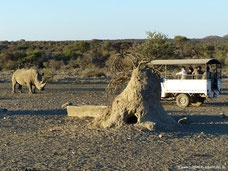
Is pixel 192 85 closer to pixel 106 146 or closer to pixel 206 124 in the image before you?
pixel 206 124

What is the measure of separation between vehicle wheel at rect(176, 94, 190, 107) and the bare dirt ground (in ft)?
10.7

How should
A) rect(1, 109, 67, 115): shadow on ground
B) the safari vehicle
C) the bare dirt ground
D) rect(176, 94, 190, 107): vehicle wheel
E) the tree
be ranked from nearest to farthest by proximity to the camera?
the bare dirt ground → rect(1, 109, 67, 115): shadow on ground → the safari vehicle → rect(176, 94, 190, 107): vehicle wheel → the tree

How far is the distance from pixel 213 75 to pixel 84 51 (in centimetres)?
5198

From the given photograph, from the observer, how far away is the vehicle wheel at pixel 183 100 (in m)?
17.0

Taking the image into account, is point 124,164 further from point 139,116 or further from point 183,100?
point 183,100

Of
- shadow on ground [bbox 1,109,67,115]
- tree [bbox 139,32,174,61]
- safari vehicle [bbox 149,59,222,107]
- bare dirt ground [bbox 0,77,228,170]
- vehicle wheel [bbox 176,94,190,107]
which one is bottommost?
bare dirt ground [bbox 0,77,228,170]

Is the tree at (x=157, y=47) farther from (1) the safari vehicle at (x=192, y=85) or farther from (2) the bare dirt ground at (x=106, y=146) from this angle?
(2) the bare dirt ground at (x=106, y=146)

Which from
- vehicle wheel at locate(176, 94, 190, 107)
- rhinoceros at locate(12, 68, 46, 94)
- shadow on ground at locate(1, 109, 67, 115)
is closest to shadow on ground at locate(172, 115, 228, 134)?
vehicle wheel at locate(176, 94, 190, 107)

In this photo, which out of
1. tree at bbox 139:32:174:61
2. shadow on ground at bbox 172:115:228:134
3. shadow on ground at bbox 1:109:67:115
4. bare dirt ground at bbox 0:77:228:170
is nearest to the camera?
bare dirt ground at bbox 0:77:228:170

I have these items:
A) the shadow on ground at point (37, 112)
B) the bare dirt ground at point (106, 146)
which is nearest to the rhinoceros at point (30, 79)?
the shadow on ground at point (37, 112)

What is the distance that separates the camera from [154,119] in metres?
11.0

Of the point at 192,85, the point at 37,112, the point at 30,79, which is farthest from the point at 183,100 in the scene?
the point at 30,79

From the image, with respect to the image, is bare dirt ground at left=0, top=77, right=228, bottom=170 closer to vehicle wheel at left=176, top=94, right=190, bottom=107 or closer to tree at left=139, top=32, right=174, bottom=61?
vehicle wheel at left=176, top=94, right=190, bottom=107

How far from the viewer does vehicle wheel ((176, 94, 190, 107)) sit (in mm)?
17047
